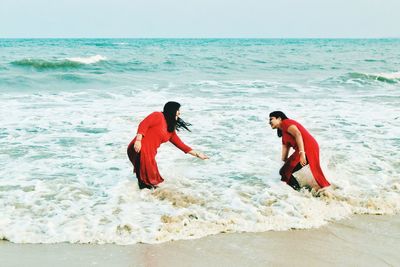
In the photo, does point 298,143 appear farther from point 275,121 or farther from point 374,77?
point 374,77

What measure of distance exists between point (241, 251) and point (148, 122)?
1.91m

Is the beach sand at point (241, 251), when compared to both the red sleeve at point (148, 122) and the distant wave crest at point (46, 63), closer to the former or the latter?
the red sleeve at point (148, 122)

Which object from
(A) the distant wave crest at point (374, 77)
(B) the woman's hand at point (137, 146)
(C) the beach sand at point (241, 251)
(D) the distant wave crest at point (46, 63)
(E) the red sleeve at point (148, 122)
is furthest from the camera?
(D) the distant wave crest at point (46, 63)

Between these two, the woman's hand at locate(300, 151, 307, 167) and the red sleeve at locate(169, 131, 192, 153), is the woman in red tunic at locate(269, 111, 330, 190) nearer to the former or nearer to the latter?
the woman's hand at locate(300, 151, 307, 167)

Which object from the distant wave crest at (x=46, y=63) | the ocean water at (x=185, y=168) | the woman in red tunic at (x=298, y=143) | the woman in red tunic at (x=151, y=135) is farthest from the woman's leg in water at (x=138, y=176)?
the distant wave crest at (x=46, y=63)

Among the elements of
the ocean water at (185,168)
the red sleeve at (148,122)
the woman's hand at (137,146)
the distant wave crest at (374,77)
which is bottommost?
the ocean water at (185,168)

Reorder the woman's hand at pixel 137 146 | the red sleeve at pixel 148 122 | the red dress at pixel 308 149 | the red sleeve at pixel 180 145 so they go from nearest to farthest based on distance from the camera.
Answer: the woman's hand at pixel 137 146 → the red sleeve at pixel 148 122 → the red dress at pixel 308 149 → the red sleeve at pixel 180 145

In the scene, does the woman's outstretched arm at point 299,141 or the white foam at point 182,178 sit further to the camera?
the woman's outstretched arm at point 299,141

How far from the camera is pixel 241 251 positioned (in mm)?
4258

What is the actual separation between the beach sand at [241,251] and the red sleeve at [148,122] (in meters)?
1.46

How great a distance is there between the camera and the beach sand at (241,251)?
4016mm

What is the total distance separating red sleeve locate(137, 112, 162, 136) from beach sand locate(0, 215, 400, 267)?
4.79ft

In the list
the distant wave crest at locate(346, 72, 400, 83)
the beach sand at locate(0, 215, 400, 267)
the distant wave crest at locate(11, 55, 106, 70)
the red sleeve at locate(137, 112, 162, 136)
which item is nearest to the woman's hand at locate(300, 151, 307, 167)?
the beach sand at locate(0, 215, 400, 267)

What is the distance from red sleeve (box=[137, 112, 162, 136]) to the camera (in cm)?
541
